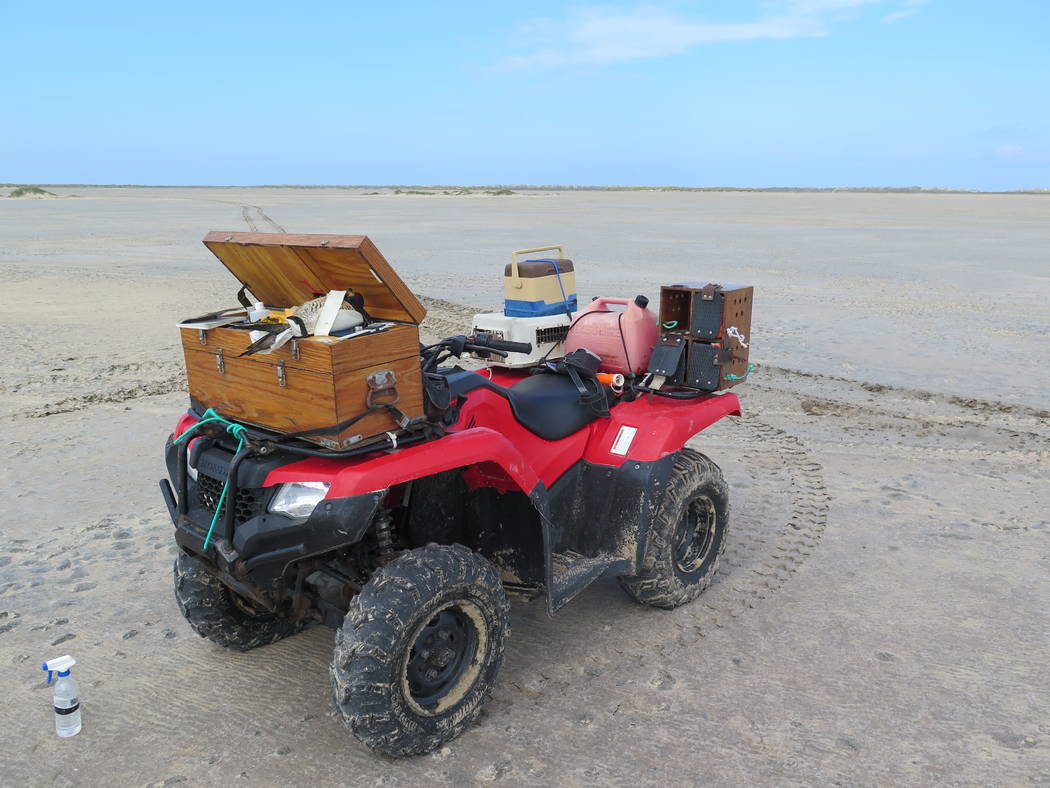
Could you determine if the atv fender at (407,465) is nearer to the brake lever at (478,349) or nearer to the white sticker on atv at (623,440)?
the brake lever at (478,349)

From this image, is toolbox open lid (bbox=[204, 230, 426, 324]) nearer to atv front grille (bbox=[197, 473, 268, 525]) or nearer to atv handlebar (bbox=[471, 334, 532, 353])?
atv handlebar (bbox=[471, 334, 532, 353])

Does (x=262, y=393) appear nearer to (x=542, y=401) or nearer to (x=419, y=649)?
(x=419, y=649)

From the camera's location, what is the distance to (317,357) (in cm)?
280

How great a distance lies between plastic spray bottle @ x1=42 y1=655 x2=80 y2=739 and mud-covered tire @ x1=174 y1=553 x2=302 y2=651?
0.50m

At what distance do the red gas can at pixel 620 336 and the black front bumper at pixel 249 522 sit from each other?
6.19 feet

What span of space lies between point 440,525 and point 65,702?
1508 mm

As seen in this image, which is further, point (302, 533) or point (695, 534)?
point (695, 534)

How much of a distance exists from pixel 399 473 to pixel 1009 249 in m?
22.4

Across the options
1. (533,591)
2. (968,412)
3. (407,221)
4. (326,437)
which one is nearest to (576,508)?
(533,591)

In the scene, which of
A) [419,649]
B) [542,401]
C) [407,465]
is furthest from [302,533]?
[542,401]

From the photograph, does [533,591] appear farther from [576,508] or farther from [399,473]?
[399,473]

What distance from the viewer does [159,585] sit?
4465 millimetres

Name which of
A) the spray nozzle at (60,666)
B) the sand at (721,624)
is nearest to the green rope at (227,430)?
the spray nozzle at (60,666)

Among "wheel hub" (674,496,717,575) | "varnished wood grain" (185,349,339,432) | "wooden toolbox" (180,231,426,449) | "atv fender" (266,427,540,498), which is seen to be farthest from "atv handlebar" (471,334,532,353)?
"wheel hub" (674,496,717,575)
